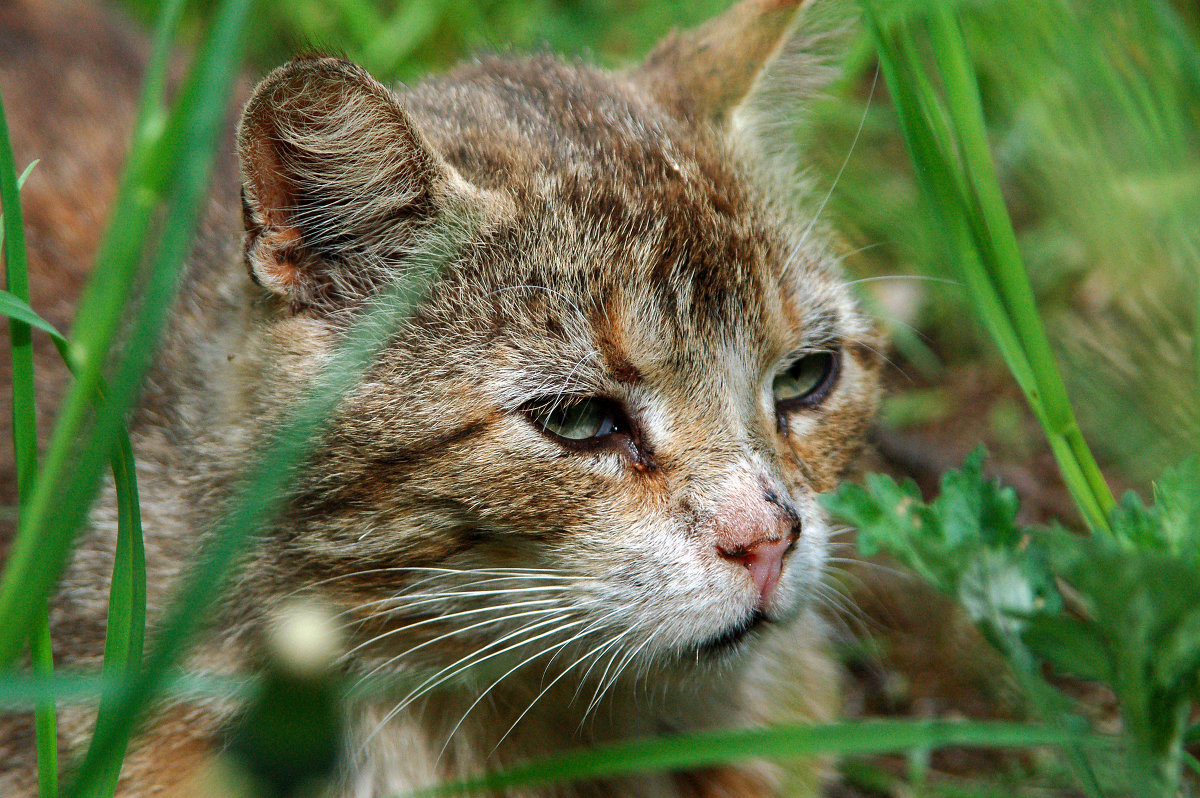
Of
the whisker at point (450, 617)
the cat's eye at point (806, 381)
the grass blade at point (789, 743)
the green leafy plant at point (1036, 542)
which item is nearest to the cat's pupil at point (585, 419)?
the whisker at point (450, 617)

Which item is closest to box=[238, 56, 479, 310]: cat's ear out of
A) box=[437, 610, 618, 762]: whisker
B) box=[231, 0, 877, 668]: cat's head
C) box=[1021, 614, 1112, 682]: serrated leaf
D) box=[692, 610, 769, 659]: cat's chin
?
box=[231, 0, 877, 668]: cat's head

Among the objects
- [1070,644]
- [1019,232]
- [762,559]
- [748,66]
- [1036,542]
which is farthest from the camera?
[1019,232]

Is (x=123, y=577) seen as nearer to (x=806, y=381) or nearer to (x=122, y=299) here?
(x=122, y=299)

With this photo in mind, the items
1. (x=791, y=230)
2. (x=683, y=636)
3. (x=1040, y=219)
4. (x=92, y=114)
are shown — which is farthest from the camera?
(x=1040, y=219)

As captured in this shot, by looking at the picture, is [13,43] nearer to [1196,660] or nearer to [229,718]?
[229,718]

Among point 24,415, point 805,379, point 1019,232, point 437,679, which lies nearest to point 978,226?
point 805,379

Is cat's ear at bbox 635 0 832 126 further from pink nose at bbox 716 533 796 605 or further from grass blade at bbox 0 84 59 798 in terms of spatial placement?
grass blade at bbox 0 84 59 798

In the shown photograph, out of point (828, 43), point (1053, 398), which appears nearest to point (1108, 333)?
point (1053, 398)
